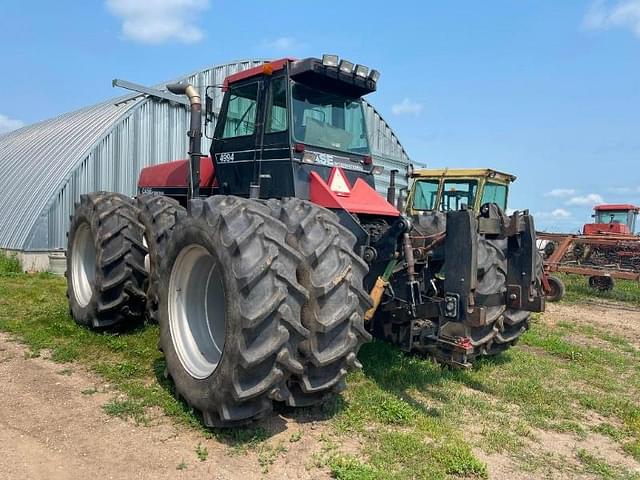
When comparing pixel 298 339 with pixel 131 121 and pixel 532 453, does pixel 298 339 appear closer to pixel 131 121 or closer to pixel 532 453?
pixel 532 453

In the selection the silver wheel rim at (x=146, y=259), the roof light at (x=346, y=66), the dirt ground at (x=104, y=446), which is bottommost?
the dirt ground at (x=104, y=446)

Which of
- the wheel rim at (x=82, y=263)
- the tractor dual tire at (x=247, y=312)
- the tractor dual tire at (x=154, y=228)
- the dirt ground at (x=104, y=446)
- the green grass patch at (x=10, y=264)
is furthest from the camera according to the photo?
the green grass patch at (x=10, y=264)

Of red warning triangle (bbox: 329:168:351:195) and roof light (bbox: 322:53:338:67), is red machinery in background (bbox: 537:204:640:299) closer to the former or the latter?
red warning triangle (bbox: 329:168:351:195)

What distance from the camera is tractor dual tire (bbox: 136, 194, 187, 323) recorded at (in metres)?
5.80

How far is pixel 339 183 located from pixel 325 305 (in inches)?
73.9

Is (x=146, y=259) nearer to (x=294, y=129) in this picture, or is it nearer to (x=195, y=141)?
(x=195, y=141)

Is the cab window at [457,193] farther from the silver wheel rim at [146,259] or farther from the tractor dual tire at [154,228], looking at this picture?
the silver wheel rim at [146,259]

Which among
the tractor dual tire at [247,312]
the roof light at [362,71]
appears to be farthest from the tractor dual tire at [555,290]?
the tractor dual tire at [247,312]

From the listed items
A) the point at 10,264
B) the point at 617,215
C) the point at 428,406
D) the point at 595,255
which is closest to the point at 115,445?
the point at 428,406

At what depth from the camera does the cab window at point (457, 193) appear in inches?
517

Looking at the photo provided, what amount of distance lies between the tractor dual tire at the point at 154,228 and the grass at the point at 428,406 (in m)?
0.63

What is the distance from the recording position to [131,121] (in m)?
15.1

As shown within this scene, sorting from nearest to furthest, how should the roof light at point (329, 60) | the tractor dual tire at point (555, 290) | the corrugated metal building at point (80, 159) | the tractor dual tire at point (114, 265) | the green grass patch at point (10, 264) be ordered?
1. the roof light at point (329, 60)
2. the tractor dual tire at point (114, 265)
3. the tractor dual tire at point (555, 290)
4. the green grass patch at point (10, 264)
5. the corrugated metal building at point (80, 159)

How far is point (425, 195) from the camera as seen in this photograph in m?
13.7
